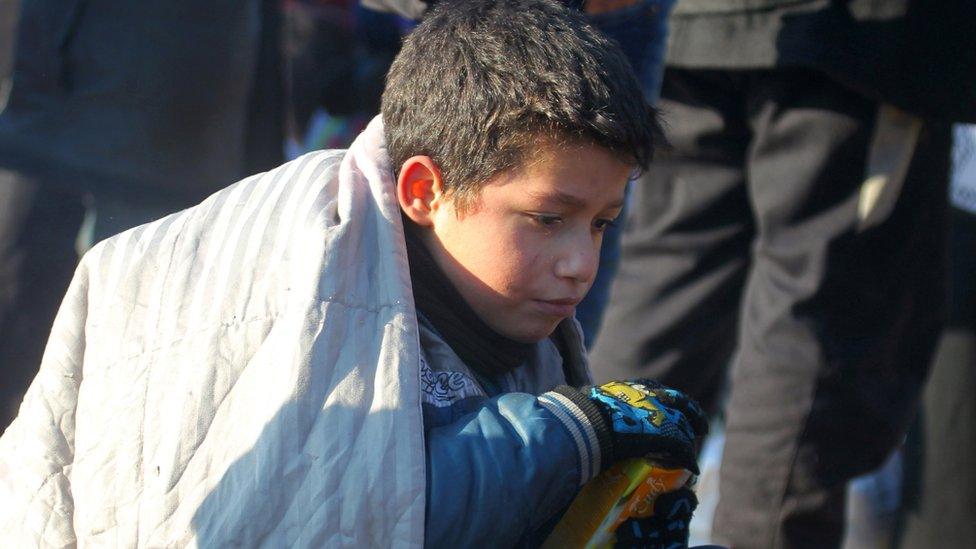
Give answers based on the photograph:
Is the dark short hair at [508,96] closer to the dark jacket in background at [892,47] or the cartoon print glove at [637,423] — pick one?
the cartoon print glove at [637,423]

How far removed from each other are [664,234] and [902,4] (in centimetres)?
78

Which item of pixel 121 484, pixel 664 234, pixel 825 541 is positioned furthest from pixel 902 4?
pixel 121 484

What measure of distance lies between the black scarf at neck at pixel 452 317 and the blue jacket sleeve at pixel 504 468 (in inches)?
6.5

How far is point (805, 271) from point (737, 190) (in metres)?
0.31

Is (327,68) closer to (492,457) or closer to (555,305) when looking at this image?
(555,305)

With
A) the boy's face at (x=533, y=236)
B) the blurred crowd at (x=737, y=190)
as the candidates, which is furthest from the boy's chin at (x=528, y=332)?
the blurred crowd at (x=737, y=190)

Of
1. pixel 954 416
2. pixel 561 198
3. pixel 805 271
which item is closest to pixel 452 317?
pixel 561 198

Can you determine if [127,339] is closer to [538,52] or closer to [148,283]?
[148,283]

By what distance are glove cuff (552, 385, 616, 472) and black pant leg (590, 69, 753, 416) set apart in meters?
1.47

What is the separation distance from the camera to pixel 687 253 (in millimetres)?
3193

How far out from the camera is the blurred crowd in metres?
2.82

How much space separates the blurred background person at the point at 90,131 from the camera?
9.70 feet

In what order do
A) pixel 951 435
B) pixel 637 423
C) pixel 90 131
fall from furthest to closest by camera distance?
pixel 951 435, pixel 90 131, pixel 637 423

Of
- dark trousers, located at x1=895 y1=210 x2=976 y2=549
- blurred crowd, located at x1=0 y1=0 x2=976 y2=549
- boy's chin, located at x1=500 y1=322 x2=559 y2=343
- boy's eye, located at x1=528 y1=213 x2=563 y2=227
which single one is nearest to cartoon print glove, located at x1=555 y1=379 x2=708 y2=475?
boy's chin, located at x1=500 y1=322 x2=559 y2=343
